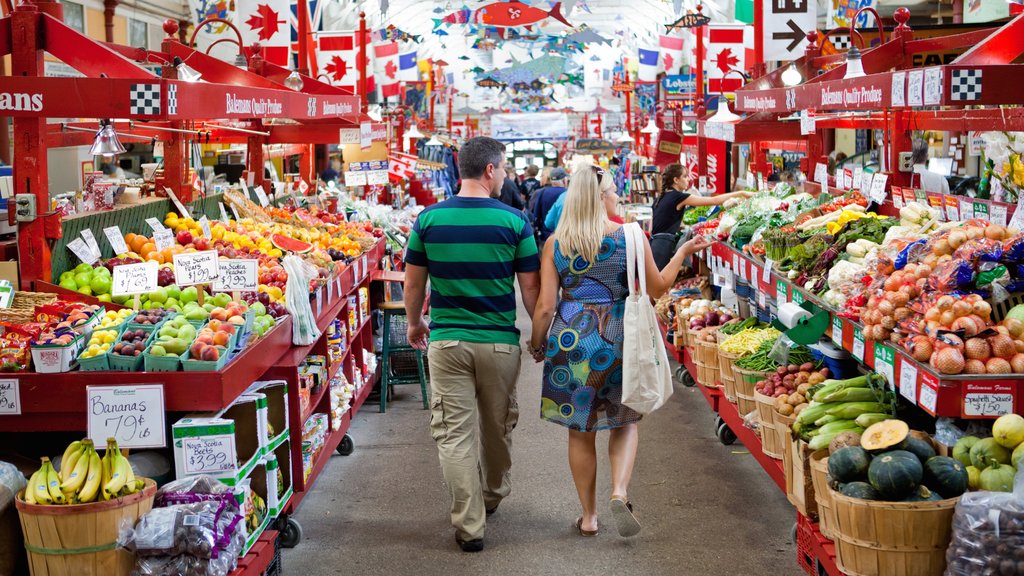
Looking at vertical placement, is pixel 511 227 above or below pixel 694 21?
below

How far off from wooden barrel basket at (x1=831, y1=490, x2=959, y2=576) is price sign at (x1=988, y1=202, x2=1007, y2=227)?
2348 millimetres

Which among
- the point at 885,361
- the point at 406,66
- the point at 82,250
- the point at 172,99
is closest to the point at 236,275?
the point at 82,250

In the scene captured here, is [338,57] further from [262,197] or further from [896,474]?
[896,474]

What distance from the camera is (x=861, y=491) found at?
355cm

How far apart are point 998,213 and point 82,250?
4.69 meters

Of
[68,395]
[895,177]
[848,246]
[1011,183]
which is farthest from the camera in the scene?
[895,177]

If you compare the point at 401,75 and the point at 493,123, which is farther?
the point at 493,123

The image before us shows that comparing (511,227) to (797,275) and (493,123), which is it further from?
(493,123)

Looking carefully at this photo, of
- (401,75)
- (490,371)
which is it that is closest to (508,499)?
(490,371)

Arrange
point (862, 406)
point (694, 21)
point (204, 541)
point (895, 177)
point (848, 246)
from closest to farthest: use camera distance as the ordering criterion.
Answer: point (204, 541)
point (862, 406)
point (848, 246)
point (895, 177)
point (694, 21)

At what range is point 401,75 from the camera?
786 inches

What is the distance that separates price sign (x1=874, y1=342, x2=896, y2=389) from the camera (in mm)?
3986

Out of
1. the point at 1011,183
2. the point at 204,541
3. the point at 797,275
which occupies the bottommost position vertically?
the point at 204,541

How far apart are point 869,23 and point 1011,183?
25.9ft
